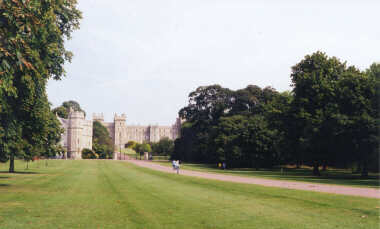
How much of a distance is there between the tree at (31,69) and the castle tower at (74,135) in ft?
346

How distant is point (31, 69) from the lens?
53.7 feet

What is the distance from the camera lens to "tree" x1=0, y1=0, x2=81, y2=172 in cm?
1251

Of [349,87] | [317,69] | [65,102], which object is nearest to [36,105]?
[349,87]

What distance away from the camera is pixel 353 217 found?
44.3 ft

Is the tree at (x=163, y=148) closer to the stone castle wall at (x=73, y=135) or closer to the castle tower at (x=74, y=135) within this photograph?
the stone castle wall at (x=73, y=135)

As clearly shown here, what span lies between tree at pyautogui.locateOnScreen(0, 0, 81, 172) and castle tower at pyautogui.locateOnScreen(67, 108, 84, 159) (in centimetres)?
10532

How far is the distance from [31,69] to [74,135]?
12358 centimetres

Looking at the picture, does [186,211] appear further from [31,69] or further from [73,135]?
[73,135]

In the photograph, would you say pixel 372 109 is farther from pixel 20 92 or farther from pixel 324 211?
pixel 20 92

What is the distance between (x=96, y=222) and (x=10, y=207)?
5.54 meters

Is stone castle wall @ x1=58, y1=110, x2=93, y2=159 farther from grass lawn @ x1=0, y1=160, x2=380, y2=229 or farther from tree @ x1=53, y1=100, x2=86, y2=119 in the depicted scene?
grass lawn @ x1=0, y1=160, x2=380, y2=229

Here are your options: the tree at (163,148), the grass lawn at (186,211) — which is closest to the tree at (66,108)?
the tree at (163,148)

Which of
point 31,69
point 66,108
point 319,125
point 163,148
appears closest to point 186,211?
point 31,69

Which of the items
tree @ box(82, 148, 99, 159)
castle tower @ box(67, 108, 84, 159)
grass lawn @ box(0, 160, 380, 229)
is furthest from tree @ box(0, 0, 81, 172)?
castle tower @ box(67, 108, 84, 159)
